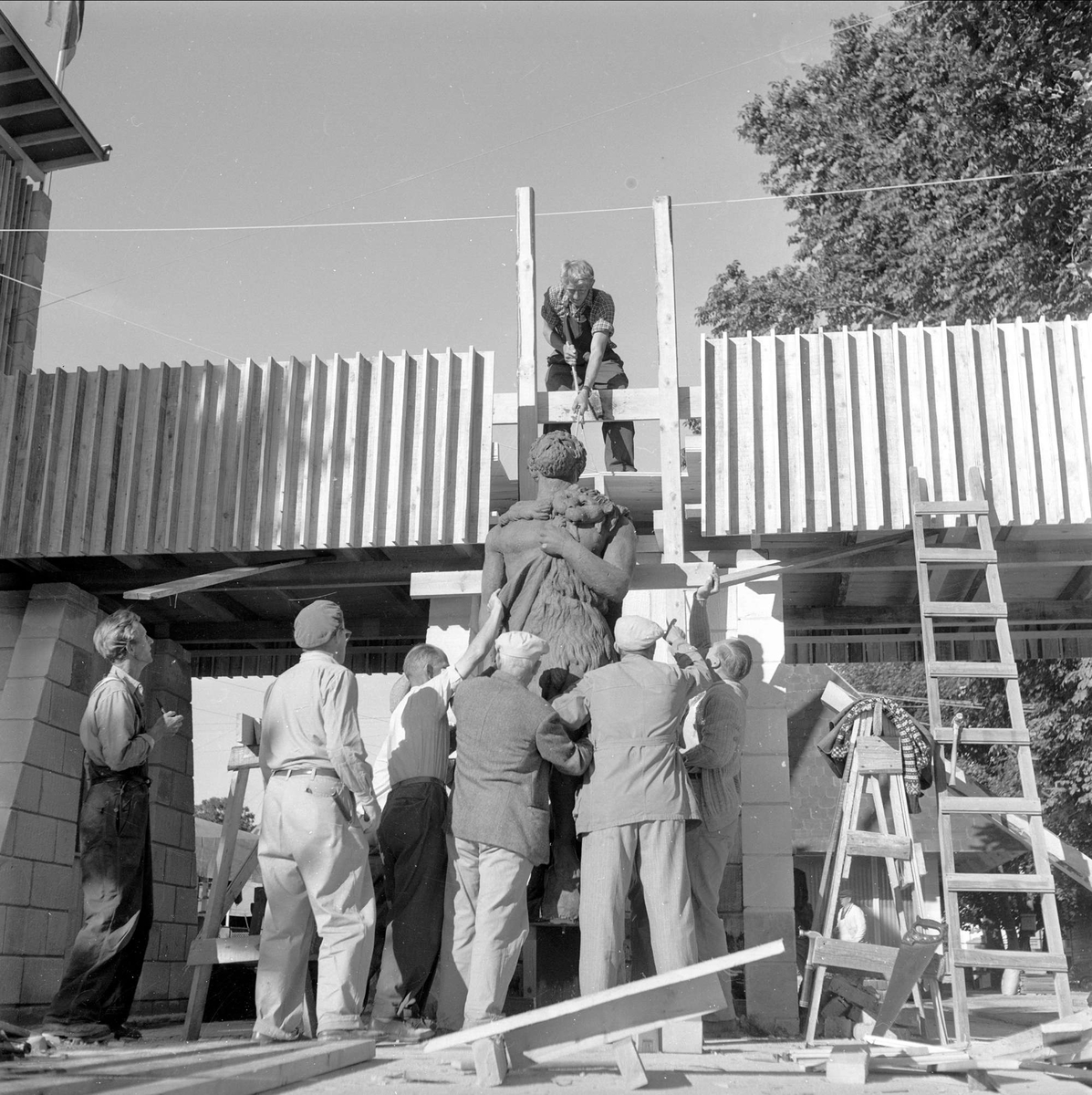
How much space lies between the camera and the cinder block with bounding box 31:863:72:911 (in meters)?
8.25

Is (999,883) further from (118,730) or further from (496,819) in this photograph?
(118,730)

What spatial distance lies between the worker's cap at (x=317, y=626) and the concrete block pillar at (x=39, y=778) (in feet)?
13.4

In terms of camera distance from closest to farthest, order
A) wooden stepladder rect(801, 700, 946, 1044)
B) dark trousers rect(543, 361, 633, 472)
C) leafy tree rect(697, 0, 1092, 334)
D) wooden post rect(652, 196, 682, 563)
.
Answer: wooden stepladder rect(801, 700, 946, 1044) < wooden post rect(652, 196, 682, 563) < dark trousers rect(543, 361, 633, 472) < leafy tree rect(697, 0, 1092, 334)

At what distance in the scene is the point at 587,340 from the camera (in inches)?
336

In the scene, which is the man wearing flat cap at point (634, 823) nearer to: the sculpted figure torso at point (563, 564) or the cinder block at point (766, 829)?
the sculpted figure torso at point (563, 564)

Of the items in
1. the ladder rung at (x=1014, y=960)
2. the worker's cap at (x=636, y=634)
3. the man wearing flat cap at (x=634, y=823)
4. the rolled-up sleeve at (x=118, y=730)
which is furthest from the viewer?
the ladder rung at (x=1014, y=960)

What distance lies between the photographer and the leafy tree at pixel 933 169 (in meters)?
14.5

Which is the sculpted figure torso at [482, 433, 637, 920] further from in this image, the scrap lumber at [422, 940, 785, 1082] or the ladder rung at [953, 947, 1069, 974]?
the ladder rung at [953, 947, 1069, 974]

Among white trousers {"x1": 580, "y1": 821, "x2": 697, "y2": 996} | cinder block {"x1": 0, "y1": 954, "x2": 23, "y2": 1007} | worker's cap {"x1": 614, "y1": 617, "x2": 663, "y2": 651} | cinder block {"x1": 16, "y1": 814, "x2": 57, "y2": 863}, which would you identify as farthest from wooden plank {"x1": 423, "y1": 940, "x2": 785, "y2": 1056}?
cinder block {"x1": 16, "y1": 814, "x2": 57, "y2": 863}

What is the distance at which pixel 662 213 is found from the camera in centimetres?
834

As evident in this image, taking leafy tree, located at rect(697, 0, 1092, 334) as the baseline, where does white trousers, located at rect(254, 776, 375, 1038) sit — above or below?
below

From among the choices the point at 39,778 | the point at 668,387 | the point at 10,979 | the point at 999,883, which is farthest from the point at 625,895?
the point at 39,778

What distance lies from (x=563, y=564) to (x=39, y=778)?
13.9 ft

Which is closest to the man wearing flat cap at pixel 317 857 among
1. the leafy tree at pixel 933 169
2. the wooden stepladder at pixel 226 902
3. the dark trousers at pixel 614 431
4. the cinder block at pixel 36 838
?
the wooden stepladder at pixel 226 902
